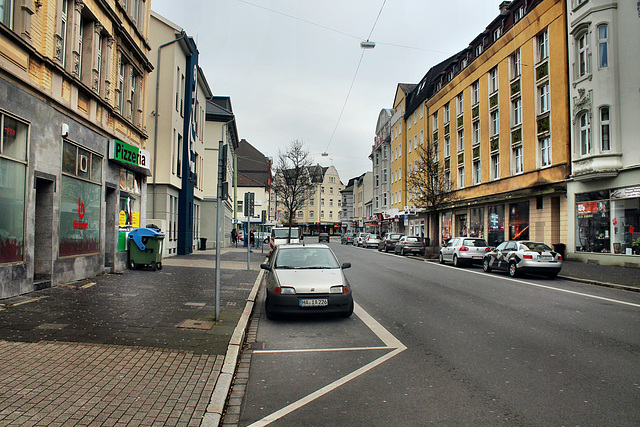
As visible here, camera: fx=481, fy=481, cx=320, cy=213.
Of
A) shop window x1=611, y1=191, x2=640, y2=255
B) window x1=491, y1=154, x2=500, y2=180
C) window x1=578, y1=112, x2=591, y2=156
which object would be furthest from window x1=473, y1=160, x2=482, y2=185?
shop window x1=611, y1=191, x2=640, y2=255

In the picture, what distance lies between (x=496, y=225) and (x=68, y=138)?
26.8m

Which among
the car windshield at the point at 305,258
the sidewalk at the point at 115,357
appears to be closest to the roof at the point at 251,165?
the car windshield at the point at 305,258

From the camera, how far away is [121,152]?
1456 centimetres

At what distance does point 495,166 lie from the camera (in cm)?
3219

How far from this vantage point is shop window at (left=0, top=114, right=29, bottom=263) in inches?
338

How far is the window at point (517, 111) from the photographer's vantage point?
2856 centimetres

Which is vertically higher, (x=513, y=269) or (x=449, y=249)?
(x=449, y=249)

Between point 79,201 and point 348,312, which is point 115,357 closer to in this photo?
point 348,312

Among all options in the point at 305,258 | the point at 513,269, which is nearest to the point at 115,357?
the point at 305,258

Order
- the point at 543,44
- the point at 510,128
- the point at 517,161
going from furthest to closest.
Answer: the point at 510,128 → the point at 517,161 → the point at 543,44

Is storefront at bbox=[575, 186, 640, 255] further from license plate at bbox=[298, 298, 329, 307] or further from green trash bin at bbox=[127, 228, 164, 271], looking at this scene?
green trash bin at bbox=[127, 228, 164, 271]

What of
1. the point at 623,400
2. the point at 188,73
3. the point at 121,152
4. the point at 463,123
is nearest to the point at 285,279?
the point at 623,400

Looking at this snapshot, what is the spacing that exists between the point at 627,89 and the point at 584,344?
1740 cm

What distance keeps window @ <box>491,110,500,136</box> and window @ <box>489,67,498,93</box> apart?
156cm
